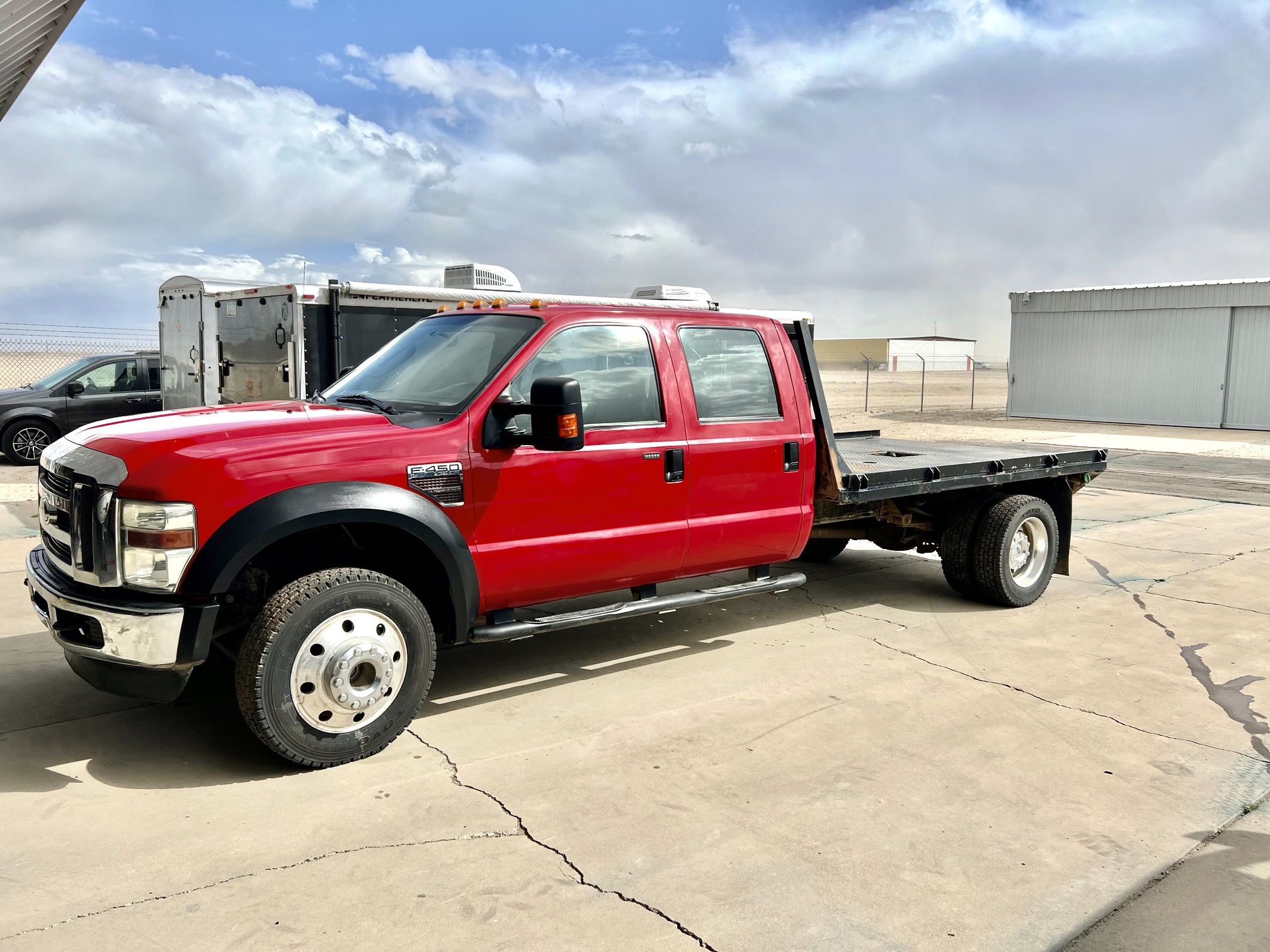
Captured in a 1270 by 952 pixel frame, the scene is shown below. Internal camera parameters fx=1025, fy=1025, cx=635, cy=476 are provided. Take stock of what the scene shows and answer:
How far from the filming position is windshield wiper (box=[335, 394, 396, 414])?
4953 millimetres

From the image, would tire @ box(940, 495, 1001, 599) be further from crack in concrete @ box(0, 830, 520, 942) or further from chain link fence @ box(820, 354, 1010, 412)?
chain link fence @ box(820, 354, 1010, 412)

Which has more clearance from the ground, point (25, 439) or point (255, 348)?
point (255, 348)

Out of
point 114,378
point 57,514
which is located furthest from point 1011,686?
point 114,378

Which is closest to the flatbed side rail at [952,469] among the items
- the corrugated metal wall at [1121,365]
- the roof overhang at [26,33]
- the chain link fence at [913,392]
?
the chain link fence at [913,392]

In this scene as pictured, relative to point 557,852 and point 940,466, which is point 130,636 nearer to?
point 557,852

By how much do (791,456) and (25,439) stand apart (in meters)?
13.9

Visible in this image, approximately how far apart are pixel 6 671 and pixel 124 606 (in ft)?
7.23

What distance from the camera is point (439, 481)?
4.55m

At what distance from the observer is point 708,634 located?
648 centimetres

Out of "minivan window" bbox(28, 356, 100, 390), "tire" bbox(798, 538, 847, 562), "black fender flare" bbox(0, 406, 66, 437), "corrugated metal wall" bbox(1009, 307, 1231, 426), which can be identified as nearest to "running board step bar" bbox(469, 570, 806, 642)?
"tire" bbox(798, 538, 847, 562)

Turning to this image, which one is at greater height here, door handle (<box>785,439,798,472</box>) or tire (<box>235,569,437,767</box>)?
door handle (<box>785,439,798,472</box>)

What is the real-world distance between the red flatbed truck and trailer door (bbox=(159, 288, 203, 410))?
859 centimetres

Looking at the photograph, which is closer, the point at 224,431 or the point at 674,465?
the point at 224,431

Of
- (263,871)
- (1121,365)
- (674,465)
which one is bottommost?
(263,871)
